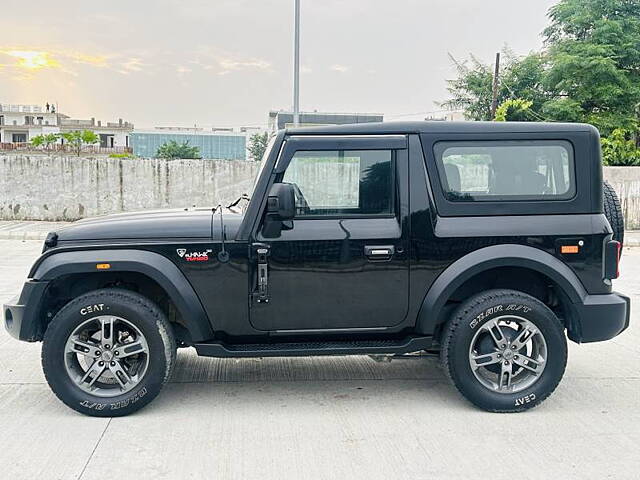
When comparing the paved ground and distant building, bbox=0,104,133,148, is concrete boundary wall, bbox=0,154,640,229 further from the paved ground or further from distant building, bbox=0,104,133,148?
distant building, bbox=0,104,133,148

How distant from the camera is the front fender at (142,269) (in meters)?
4.64

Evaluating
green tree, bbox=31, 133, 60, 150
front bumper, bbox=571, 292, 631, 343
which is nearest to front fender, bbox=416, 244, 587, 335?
front bumper, bbox=571, 292, 631, 343

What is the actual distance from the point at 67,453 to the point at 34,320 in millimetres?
1036

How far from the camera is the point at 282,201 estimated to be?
4.54 metres

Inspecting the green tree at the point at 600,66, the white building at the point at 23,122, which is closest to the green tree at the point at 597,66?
the green tree at the point at 600,66

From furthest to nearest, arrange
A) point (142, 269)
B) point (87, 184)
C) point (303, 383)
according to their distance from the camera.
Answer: point (87, 184)
point (303, 383)
point (142, 269)

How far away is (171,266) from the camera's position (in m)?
4.70

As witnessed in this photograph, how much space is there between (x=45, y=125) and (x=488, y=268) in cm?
11045

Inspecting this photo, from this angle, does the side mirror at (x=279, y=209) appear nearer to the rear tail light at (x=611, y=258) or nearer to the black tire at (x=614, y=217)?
the rear tail light at (x=611, y=258)

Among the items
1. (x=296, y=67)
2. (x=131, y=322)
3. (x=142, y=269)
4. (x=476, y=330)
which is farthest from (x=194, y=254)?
(x=296, y=67)

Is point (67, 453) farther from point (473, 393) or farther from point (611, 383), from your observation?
point (611, 383)

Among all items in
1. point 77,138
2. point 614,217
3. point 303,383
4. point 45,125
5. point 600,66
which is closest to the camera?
point 614,217

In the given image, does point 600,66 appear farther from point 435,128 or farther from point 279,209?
point 279,209

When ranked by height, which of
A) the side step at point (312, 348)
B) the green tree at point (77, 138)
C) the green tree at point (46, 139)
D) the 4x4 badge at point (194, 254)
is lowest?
the side step at point (312, 348)
